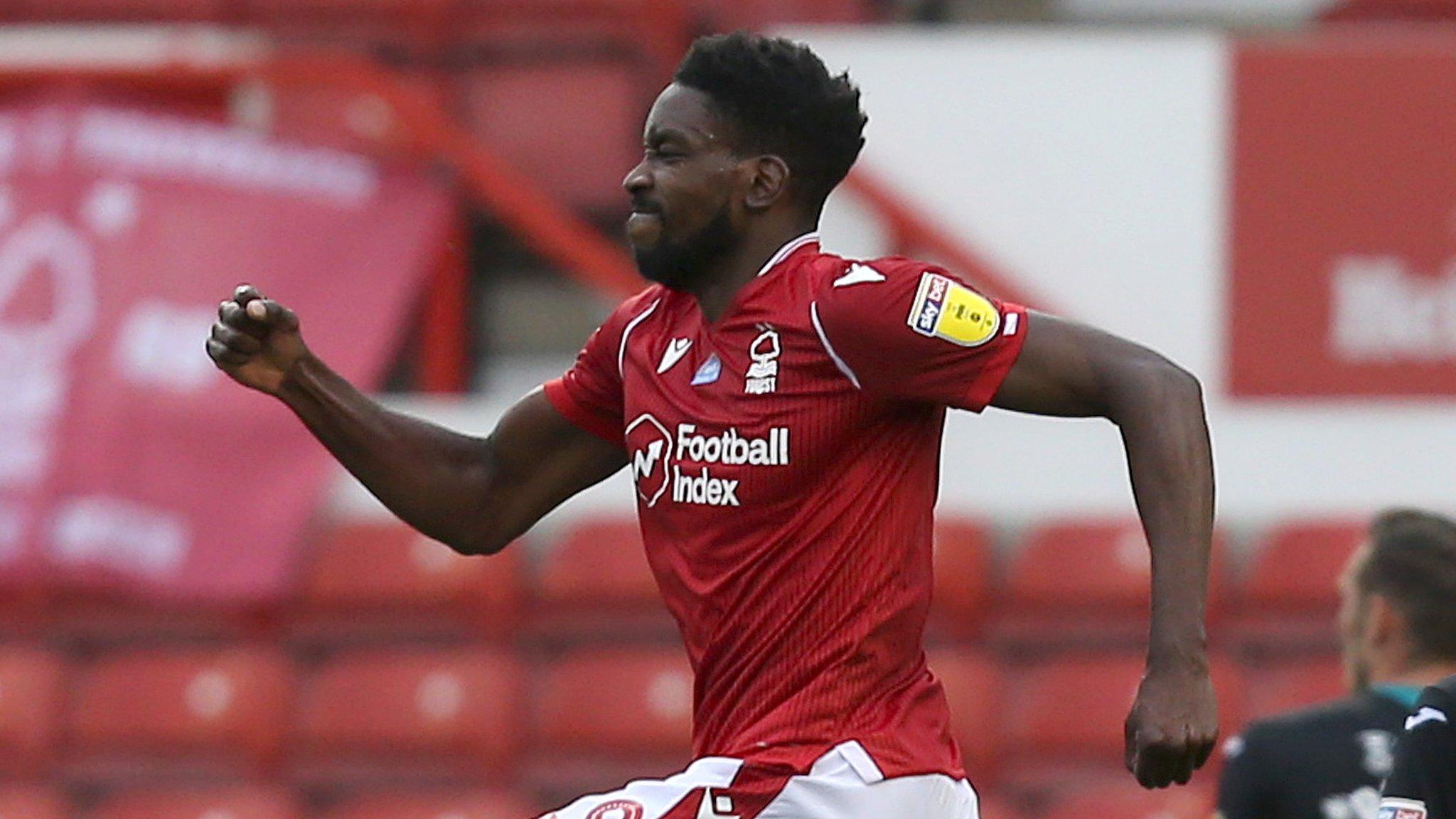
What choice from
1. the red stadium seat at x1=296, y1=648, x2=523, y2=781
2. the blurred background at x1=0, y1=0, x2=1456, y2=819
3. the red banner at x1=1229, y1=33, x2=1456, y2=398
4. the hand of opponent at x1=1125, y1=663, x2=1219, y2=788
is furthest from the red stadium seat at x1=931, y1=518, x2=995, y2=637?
the hand of opponent at x1=1125, y1=663, x2=1219, y2=788

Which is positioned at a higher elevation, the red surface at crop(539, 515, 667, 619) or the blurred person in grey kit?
the red surface at crop(539, 515, 667, 619)

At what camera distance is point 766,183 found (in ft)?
12.0

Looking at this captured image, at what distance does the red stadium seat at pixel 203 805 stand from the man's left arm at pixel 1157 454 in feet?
13.6

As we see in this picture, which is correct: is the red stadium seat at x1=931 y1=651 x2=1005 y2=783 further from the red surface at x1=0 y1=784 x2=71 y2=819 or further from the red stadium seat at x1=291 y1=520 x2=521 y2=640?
the red surface at x1=0 y1=784 x2=71 y2=819

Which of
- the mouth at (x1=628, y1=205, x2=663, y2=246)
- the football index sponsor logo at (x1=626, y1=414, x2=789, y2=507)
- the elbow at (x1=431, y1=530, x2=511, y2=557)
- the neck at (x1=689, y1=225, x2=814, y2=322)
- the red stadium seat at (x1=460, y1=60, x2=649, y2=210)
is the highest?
the red stadium seat at (x1=460, y1=60, x2=649, y2=210)

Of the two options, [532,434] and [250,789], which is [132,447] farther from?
[532,434]

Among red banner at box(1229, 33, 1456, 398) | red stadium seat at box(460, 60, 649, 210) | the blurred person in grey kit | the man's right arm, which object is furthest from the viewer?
red stadium seat at box(460, 60, 649, 210)

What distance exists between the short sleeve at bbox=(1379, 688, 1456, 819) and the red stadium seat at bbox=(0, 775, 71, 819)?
4741mm

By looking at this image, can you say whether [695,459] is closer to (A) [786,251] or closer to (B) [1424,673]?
(A) [786,251]

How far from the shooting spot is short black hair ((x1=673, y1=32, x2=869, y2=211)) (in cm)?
365

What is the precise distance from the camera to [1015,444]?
7.69 meters

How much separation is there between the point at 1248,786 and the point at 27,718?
4.02 m

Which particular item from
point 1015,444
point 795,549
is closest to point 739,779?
point 795,549

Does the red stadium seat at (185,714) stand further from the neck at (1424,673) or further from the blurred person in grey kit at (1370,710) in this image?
the neck at (1424,673)
